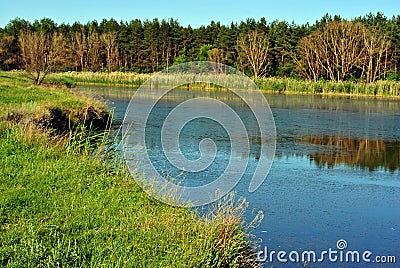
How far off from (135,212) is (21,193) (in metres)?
1.27

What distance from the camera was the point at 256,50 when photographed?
44.3 metres

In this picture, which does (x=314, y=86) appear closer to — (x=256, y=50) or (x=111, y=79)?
(x=256, y=50)

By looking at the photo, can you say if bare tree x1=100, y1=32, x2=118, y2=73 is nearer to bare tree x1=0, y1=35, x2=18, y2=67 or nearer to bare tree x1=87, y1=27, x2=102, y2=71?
bare tree x1=87, y1=27, x2=102, y2=71

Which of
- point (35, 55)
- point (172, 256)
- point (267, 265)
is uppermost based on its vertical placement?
point (35, 55)

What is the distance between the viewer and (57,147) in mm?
8219

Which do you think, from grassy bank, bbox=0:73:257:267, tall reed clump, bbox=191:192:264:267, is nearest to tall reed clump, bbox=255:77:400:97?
grassy bank, bbox=0:73:257:267

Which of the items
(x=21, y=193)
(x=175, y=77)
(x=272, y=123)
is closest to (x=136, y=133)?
(x=272, y=123)

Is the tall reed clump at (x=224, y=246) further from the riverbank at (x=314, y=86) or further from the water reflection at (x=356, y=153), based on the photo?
the riverbank at (x=314, y=86)

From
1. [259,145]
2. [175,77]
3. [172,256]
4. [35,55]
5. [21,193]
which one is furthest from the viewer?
[175,77]

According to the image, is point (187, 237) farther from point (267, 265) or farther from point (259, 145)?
point (259, 145)

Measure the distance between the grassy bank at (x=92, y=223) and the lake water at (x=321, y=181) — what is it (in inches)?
38.2

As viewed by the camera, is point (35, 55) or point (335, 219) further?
point (35, 55)

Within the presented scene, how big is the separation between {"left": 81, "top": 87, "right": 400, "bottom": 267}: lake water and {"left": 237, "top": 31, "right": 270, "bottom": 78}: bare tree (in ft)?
82.7

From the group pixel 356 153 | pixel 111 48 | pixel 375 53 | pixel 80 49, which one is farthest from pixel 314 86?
pixel 80 49
